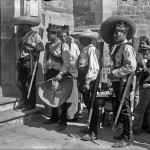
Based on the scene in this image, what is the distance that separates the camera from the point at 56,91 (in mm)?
5695

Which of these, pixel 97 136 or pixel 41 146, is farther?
pixel 97 136

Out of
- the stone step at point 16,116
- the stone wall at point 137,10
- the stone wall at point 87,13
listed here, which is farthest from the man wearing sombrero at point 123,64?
the stone wall at point 137,10

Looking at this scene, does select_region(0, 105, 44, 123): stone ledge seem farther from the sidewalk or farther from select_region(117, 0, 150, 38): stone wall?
select_region(117, 0, 150, 38): stone wall

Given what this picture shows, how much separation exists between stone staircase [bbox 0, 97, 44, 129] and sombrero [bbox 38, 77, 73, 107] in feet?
2.35

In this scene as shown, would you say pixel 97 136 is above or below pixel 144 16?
below

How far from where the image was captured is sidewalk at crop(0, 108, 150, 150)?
15.8 feet

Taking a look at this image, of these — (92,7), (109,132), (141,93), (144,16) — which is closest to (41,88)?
(109,132)

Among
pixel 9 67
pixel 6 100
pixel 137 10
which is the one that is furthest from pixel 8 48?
pixel 137 10

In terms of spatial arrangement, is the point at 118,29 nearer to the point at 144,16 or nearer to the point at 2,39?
the point at 2,39

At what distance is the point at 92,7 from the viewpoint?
9133 millimetres

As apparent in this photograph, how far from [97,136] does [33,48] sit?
2.29 meters

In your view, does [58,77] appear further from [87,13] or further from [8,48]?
[87,13]

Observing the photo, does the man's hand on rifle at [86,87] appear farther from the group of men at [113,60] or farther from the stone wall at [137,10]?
the stone wall at [137,10]

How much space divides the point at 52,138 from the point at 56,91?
0.95 metres
